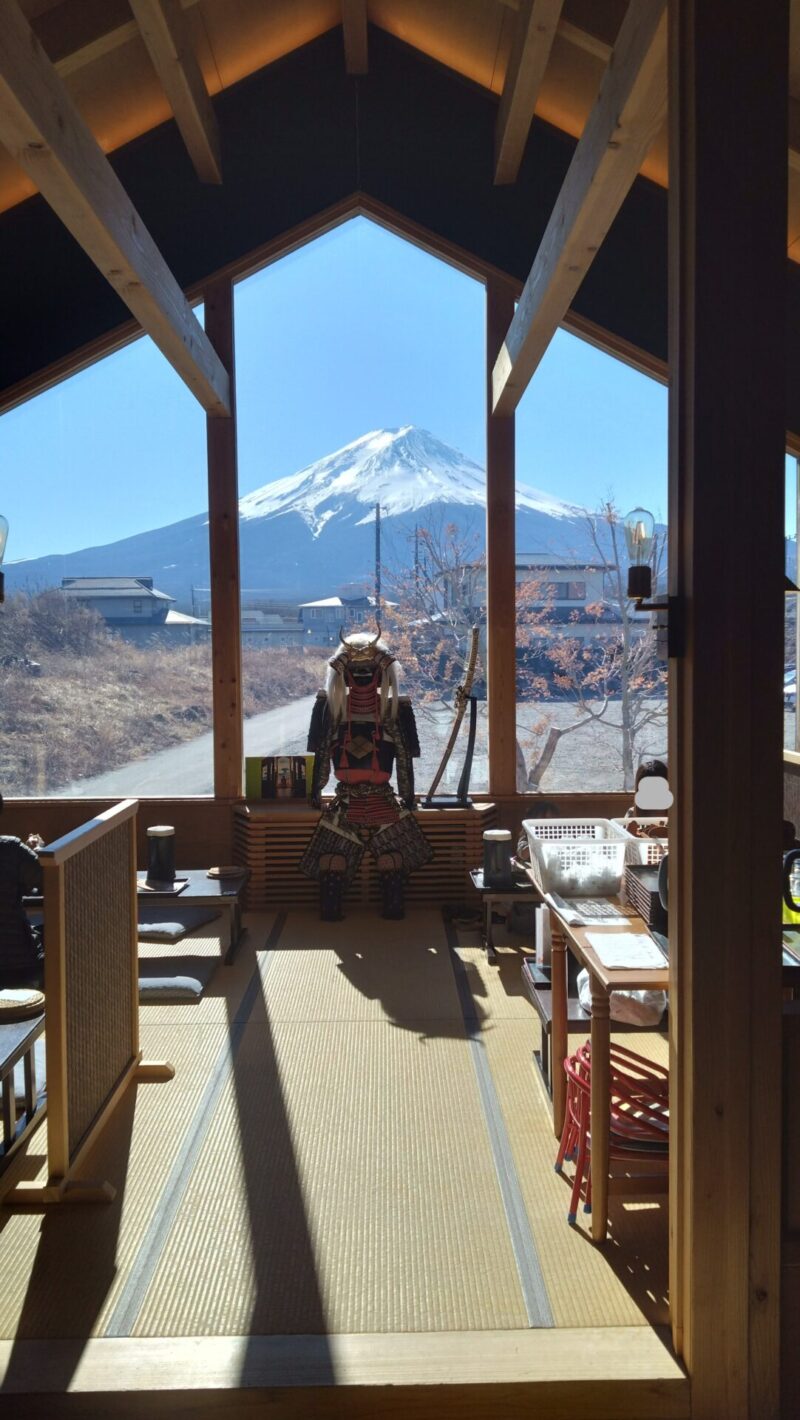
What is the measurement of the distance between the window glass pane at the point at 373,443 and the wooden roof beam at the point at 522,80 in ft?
2.24

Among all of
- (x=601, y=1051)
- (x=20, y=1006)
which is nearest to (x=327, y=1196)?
(x=601, y=1051)

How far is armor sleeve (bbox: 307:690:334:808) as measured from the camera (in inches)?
209

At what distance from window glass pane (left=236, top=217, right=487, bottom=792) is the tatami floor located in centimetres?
244

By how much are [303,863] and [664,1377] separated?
11.6 feet

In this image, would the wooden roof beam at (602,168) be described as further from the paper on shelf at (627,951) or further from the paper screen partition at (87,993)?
the paper screen partition at (87,993)

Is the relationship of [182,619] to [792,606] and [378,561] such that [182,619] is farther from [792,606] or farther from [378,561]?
[792,606]

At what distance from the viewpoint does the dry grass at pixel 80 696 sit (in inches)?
228

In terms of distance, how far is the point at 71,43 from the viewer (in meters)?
4.29

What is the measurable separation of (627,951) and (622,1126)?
472 mm

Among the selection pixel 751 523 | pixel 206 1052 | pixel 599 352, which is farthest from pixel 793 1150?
pixel 599 352

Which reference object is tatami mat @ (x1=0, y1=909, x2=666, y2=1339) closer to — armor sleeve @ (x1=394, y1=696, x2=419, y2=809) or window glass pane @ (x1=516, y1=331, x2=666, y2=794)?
armor sleeve @ (x1=394, y1=696, x2=419, y2=809)

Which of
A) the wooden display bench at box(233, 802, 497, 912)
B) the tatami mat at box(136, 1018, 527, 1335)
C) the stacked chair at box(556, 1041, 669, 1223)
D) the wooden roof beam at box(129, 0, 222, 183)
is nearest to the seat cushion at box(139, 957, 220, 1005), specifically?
the tatami mat at box(136, 1018, 527, 1335)

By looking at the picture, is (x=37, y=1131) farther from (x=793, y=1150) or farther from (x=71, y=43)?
(x=71, y=43)

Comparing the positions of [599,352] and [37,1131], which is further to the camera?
[599,352]
